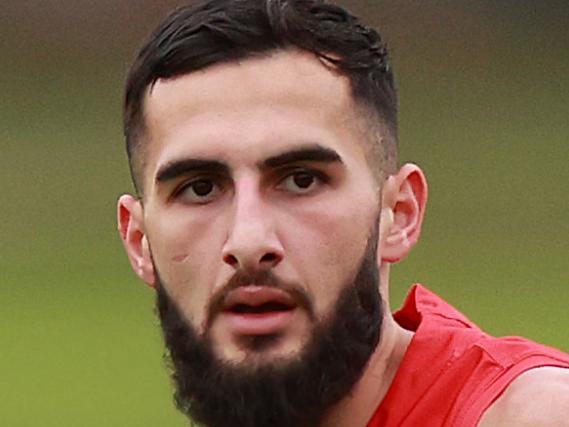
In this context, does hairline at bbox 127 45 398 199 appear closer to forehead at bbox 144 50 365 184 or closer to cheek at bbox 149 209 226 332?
forehead at bbox 144 50 365 184

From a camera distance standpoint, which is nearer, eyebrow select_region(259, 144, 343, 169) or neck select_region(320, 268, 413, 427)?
eyebrow select_region(259, 144, 343, 169)

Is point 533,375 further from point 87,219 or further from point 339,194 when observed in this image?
point 87,219

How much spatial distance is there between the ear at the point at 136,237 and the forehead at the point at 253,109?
18 centimetres

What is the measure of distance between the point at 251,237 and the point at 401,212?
0.54 metres

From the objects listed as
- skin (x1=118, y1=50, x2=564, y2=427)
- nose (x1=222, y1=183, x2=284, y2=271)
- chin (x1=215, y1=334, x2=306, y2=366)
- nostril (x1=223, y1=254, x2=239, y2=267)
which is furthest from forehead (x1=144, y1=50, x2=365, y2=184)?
chin (x1=215, y1=334, x2=306, y2=366)

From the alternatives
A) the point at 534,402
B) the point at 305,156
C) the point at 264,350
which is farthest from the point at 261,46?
the point at 534,402

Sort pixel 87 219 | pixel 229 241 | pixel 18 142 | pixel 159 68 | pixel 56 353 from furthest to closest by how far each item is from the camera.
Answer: pixel 18 142, pixel 87 219, pixel 56 353, pixel 159 68, pixel 229 241

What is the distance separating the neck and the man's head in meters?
0.05

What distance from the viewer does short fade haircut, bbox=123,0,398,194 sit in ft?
13.7

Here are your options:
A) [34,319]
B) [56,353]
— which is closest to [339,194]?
[56,353]

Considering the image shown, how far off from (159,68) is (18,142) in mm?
14729

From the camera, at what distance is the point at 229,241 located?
155 inches

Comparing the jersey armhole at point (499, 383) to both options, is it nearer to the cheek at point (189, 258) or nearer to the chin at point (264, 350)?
the chin at point (264, 350)

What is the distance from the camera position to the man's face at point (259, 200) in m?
3.96
